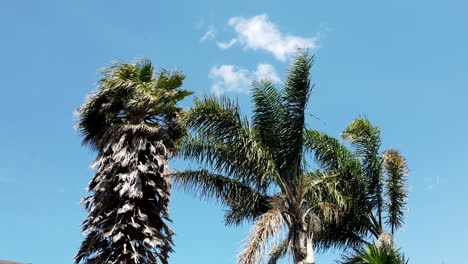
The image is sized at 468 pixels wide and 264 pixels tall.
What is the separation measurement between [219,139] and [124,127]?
2.66 m

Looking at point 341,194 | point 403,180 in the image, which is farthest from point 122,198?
point 403,180

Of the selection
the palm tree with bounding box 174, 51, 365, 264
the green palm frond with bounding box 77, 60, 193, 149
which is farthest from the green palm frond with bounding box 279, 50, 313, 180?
the green palm frond with bounding box 77, 60, 193, 149

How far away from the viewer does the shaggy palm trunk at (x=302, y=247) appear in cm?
1291

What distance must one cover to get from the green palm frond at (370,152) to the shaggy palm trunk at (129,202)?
7.19 m

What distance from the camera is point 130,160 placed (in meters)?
13.0

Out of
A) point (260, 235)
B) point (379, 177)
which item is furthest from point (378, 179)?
point (260, 235)

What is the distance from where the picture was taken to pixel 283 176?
14266mm

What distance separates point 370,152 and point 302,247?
5524 mm

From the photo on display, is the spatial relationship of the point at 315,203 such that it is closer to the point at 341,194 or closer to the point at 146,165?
the point at 341,194

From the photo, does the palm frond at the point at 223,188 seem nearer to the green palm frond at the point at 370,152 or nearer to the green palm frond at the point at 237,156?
the green palm frond at the point at 237,156

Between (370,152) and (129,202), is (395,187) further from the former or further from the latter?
(129,202)

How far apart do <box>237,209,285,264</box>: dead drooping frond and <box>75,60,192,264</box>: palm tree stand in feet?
8.02

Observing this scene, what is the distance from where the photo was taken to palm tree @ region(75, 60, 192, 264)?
12234 mm

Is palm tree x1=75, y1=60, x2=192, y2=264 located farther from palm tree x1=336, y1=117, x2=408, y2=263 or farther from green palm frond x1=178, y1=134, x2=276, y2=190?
palm tree x1=336, y1=117, x2=408, y2=263
